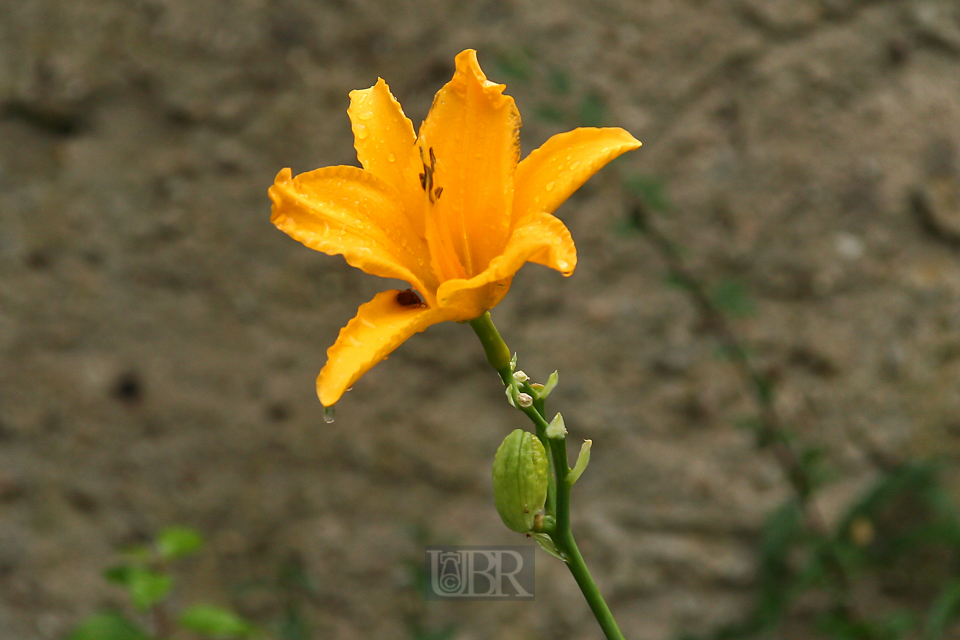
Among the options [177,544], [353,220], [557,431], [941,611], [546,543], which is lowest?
[941,611]

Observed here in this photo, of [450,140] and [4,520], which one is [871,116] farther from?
[4,520]

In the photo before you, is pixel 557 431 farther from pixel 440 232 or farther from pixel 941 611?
pixel 941 611

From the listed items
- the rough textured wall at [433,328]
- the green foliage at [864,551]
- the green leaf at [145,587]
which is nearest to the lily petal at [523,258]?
the green leaf at [145,587]

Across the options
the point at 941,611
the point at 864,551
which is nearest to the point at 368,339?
the point at 941,611

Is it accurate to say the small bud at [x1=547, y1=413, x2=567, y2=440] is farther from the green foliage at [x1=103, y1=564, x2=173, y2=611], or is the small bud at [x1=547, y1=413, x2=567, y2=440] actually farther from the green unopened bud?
the green foliage at [x1=103, y1=564, x2=173, y2=611]

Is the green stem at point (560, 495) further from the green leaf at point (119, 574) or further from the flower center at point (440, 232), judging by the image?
the green leaf at point (119, 574)
